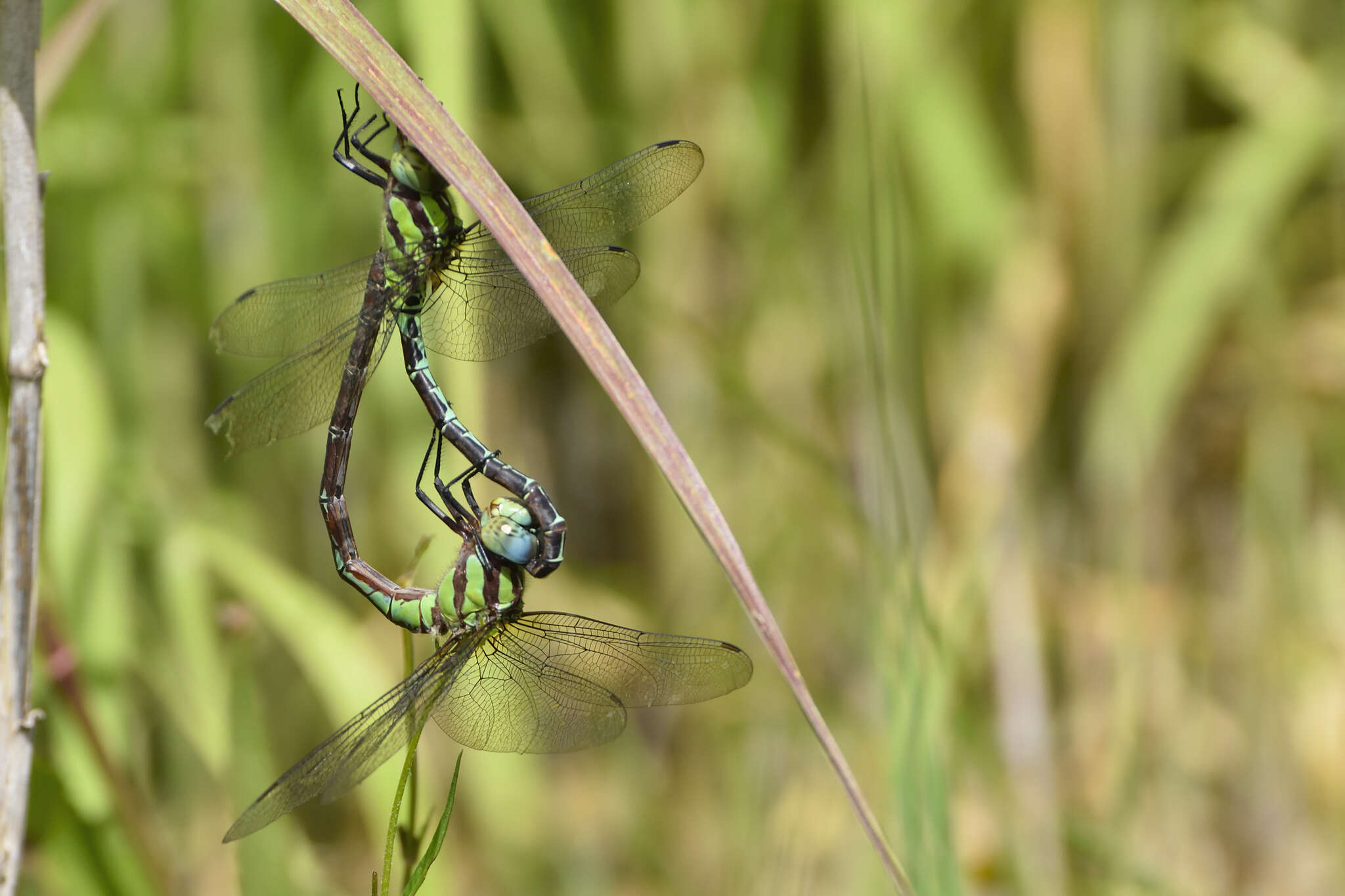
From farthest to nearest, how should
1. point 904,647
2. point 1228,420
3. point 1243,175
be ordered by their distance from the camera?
point 1228,420 < point 1243,175 < point 904,647

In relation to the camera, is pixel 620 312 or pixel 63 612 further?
pixel 620 312

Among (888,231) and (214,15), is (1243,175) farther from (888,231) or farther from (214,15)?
(214,15)

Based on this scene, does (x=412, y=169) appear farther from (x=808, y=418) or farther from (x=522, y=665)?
(x=808, y=418)

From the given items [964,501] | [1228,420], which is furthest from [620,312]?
[1228,420]

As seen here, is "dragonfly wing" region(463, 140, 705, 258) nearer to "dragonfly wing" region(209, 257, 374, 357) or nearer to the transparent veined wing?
"dragonfly wing" region(209, 257, 374, 357)

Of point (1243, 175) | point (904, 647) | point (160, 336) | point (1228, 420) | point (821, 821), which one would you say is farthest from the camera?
point (1228, 420)

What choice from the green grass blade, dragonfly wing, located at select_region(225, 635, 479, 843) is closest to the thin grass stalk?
the green grass blade

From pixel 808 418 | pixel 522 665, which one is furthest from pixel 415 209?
pixel 808 418

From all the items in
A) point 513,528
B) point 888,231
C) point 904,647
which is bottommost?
point 904,647
